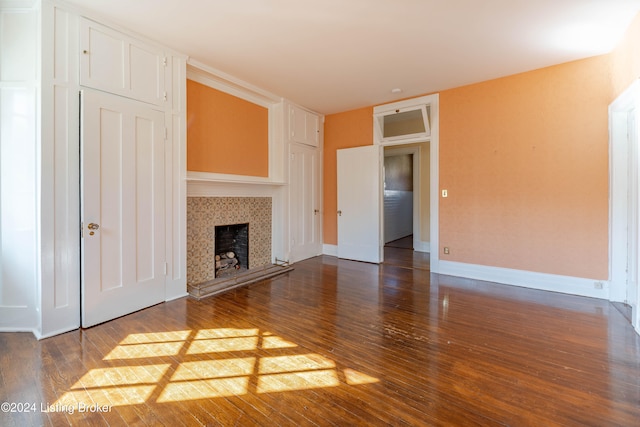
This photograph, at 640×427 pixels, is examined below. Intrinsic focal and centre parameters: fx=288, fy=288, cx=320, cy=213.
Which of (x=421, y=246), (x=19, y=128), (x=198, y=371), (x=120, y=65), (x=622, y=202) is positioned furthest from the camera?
(x=421, y=246)

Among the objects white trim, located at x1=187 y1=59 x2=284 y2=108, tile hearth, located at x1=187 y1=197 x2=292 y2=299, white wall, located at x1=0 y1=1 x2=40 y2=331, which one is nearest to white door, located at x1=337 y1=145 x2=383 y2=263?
tile hearth, located at x1=187 y1=197 x2=292 y2=299

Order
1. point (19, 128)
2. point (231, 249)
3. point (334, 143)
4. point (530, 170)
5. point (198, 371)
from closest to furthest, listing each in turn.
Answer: point (198, 371)
point (19, 128)
point (530, 170)
point (231, 249)
point (334, 143)

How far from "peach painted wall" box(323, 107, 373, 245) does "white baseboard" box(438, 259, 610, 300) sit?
219cm

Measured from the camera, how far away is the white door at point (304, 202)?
5082mm

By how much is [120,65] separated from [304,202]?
10.8ft

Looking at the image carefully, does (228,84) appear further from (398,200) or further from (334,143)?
(398,200)

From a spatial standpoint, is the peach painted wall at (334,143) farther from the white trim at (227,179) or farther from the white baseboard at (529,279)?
the white baseboard at (529,279)

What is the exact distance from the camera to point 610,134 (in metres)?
3.21

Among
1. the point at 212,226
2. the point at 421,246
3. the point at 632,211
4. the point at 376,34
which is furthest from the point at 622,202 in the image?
the point at 212,226

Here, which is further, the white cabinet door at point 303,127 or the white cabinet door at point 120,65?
the white cabinet door at point 303,127

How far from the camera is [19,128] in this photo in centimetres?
245

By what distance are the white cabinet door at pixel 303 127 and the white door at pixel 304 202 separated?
12 cm

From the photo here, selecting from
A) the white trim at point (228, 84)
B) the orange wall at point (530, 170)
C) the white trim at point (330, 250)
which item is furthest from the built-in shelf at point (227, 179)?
the orange wall at point (530, 170)

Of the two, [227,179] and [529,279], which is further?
[227,179]
